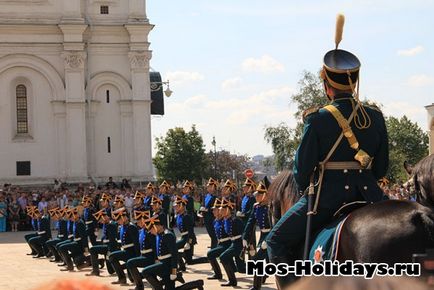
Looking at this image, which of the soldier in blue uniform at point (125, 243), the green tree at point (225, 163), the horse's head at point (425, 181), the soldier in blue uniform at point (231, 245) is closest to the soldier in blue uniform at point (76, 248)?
the soldier in blue uniform at point (125, 243)

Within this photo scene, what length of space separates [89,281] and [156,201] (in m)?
15.4

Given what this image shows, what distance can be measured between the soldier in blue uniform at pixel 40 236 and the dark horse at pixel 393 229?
730 inches

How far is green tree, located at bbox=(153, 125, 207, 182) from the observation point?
64688 millimetres

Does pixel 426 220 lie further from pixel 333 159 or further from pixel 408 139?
pixel 408 139

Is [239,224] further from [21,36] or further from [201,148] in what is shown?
[201,148]

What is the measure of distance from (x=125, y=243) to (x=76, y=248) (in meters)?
4.21

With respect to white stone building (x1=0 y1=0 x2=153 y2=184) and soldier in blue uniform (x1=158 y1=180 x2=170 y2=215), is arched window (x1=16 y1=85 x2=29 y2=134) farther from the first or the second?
soldier in blue uniform (x1=158 y1=180 x2=170 y2=215)

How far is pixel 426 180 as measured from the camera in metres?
5.98

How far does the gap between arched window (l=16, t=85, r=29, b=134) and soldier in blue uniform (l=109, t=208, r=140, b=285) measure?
25711 millimetres

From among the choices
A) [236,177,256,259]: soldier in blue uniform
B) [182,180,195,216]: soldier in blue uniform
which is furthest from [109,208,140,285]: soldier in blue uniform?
[182,180,195,216]: soldier in blue uniform

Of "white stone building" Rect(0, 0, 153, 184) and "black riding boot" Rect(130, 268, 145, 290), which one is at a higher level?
"white stone building" Rect(0, 0, 153, 184)

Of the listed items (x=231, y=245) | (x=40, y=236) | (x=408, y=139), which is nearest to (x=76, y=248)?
(x=40, y=236)

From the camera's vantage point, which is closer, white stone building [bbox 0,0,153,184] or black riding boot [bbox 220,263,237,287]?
black riding boot [bbox 220,263,237,287]

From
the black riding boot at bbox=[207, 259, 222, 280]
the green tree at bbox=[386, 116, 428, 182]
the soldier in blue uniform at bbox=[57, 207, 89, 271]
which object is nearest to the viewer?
the black riding boot at bbox=[207, 259, 222, 280]
